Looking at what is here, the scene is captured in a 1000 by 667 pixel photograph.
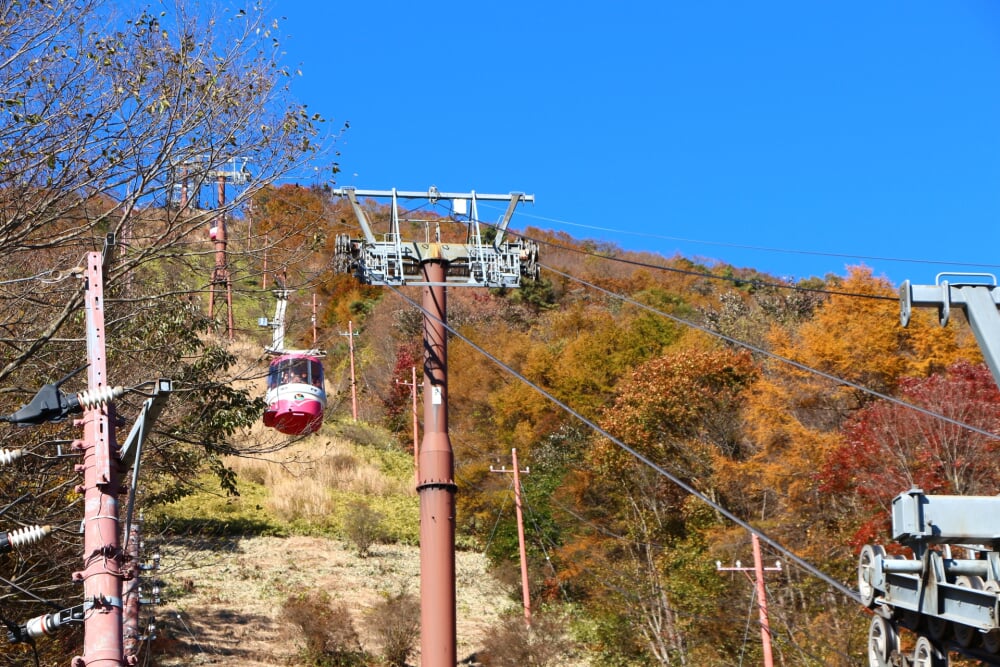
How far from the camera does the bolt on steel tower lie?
12.8m

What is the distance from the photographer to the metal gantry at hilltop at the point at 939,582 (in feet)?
29.2

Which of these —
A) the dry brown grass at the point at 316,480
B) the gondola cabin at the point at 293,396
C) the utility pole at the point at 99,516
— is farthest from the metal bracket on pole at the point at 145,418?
the dry brown grass at the point at 316,480

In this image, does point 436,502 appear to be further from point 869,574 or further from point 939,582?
point 939,582

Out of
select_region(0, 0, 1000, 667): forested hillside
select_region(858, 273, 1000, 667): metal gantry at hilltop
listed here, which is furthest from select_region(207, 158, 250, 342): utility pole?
select_region(858, 273, 1000, 667): metal gantry at hilltop

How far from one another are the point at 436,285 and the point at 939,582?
6888 mm

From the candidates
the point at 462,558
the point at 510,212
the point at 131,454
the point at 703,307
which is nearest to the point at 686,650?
the point at 462,558

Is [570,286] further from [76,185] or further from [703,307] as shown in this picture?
[76,185]

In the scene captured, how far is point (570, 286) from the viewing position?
7131 cm

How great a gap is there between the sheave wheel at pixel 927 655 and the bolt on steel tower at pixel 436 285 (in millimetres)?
4957

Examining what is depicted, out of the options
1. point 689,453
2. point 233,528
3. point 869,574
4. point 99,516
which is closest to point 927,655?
point 869,574

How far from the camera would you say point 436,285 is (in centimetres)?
1398

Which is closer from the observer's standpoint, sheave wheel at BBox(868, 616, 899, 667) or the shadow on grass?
sheave wheel at BBox(868, 616, 899, 667)

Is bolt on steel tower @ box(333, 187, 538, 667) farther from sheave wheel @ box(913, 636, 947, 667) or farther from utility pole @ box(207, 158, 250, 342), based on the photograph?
sheave wheel @ box(913, 636, 947, 667)

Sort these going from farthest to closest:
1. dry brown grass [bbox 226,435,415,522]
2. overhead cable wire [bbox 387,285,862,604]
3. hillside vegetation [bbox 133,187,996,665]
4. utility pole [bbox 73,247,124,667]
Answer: dry brown grass [bbox 226,435,415,522] → hillside vegetation [bbox 133,187,996,665] → overhead cable wire [bbox 387,285,862,604] → utility pole [bbox 73,247,124,667]
